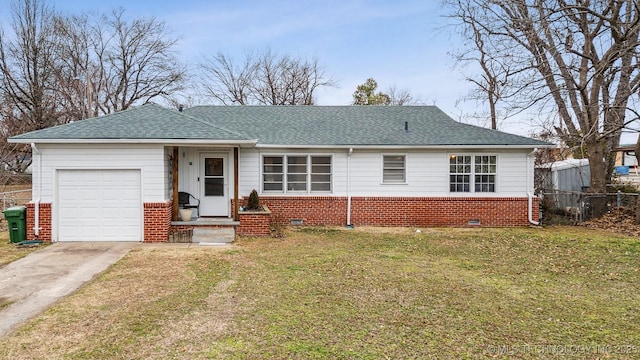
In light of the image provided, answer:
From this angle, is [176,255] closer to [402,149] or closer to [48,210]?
[48,210]

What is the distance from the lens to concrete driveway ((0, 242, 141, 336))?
502 centimetres

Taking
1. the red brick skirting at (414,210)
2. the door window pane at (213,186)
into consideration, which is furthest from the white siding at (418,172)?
the door window pane at (213,186)

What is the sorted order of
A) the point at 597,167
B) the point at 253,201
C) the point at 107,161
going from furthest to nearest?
the point at 597,167 < the point at 253,201 < the point at 107,161

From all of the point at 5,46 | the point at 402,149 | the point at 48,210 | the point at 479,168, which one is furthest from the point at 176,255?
the point at 5,46

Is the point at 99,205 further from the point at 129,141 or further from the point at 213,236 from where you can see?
the point at 213,236

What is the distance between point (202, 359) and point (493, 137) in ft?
38.9

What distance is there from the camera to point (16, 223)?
30.1ft

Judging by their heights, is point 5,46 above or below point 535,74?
above

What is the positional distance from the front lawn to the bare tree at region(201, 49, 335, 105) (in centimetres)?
2562

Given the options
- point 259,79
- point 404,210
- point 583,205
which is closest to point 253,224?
point 404,210

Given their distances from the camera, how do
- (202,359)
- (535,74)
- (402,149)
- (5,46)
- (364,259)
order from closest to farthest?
(202,359), (364,259), (402,149), (535,74), (5,46)

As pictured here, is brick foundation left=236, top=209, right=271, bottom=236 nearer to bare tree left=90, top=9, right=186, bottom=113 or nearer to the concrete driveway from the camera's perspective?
the concrete driveway

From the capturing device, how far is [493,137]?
12.5 meters

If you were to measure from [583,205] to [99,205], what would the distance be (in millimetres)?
16050
